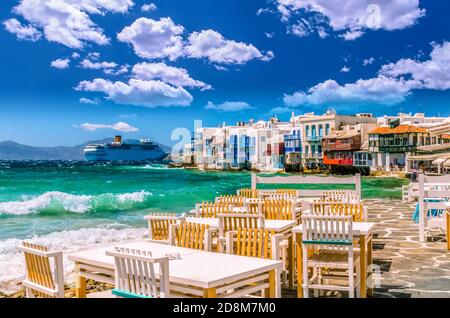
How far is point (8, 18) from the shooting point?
40.0 m

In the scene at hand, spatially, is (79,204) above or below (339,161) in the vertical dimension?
below

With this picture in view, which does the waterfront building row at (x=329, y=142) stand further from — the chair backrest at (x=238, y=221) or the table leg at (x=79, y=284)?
the table leg at (x=79, y=284)

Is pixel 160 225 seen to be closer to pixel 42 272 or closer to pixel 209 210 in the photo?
pixel 209 210

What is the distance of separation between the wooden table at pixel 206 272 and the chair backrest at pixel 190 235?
0.85 ft

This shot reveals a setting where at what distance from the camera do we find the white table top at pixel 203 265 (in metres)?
2.89

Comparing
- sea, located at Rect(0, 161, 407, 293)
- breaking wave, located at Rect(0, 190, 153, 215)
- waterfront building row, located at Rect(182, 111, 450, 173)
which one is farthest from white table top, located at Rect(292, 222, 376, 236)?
waterfront building row, located at Rect(182, 111, 450, 173)

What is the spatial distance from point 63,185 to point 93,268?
41.5 metres

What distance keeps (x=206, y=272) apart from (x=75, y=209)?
68.9 ft

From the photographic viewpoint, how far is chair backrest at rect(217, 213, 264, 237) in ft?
15.4

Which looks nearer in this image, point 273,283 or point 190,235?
point 273,283

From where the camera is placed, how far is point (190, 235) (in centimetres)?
422

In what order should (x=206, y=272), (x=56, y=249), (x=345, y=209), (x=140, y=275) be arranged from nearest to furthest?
1. (x=140, y=275)
2. (x=206, y=272)
3. (x=345, y=209)
4. (x=56, y=249)

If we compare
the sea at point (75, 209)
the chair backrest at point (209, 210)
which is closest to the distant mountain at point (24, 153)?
the sea at point (75, 209)

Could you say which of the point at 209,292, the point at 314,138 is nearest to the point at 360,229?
the point at 209,292
